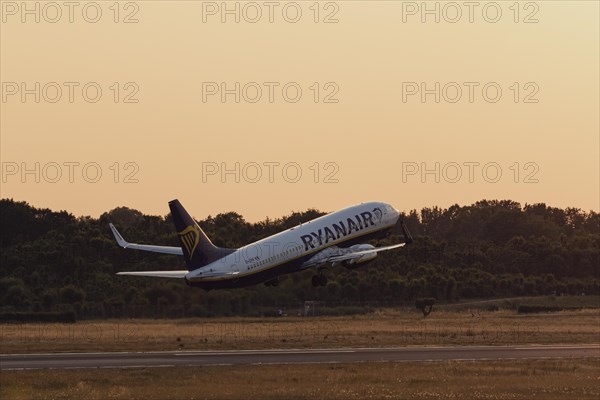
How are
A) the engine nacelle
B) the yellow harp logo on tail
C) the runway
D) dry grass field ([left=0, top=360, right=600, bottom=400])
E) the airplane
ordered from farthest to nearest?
the engine nacelle < the airplane < the yellow harp logo on tail < the runway < dry grass field ([left=0, top=360, right=600, bottom=400])

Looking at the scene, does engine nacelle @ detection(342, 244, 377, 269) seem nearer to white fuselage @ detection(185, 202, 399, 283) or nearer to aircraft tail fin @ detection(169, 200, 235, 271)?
white fuselage @ detection(185, 202, 399, 283)

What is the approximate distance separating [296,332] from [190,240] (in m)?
11.8

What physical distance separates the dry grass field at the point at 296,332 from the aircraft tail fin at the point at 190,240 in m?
5.77

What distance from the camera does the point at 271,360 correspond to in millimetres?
78562

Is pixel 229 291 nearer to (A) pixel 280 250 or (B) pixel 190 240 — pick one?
(A) pixel 280 250

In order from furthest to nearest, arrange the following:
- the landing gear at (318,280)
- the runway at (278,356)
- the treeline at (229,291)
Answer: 1. the treeline at (229,291)
2. the landing gear at (318,280)
3. the runway at (278,356)

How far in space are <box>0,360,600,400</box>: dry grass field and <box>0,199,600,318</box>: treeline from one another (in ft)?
126

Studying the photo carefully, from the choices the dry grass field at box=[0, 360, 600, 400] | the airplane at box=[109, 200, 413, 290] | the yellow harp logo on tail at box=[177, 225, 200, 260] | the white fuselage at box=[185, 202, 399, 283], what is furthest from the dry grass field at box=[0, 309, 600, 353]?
the dry grass field at box=[0, 360, 600, 400]

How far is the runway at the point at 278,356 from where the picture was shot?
7612 centimetres

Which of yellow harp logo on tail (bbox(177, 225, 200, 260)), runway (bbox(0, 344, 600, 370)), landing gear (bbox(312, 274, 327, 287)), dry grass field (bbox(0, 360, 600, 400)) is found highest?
yellow harp logo on tail (bbox(177, 225, 200, 260))

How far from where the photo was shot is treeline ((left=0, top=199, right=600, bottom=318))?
372ft

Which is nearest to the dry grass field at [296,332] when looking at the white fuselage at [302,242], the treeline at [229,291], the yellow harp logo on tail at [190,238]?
the treeline at [229,291]

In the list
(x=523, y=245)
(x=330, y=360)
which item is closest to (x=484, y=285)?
(x=523, y=245)

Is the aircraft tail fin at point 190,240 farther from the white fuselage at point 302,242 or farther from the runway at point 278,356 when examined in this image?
the runway at point 278,356
